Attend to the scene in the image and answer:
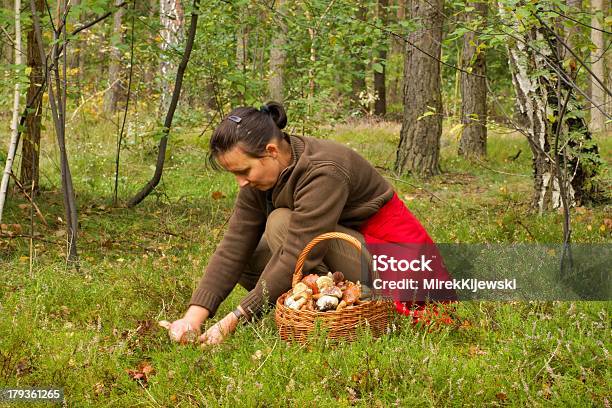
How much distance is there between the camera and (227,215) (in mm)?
7516

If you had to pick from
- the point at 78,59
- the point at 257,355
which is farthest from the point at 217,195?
the point at 78,59

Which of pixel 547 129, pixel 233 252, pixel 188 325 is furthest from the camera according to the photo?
pixel 547 129

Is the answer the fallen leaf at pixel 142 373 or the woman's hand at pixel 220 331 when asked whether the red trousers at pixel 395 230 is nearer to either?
the woman's hand at pixel 220 331

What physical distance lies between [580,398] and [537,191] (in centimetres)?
427

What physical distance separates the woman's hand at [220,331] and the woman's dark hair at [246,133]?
2.61 ft

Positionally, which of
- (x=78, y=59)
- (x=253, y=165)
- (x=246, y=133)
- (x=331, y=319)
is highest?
(x=78, y=59)

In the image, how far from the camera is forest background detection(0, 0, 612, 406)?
3.09m

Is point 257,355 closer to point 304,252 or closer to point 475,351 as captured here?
point 304,252

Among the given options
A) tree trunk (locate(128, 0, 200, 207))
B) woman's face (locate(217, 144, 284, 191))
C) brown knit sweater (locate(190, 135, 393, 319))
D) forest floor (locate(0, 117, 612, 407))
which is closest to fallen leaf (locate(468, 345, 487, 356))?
forest floor (locate(0, 117, 612, 407))

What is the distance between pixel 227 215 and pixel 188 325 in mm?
3796

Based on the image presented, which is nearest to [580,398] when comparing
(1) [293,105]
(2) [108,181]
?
(1) [293,105]

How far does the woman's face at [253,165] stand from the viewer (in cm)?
366

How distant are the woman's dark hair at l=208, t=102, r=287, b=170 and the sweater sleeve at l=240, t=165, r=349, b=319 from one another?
28cm

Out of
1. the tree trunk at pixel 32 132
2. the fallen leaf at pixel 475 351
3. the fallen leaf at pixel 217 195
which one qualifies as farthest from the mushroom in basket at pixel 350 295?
the fallen leaf at pixel 217 195
